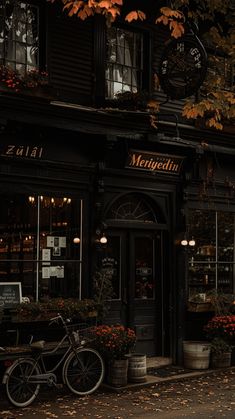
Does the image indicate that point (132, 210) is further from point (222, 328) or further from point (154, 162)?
point (222, 328)

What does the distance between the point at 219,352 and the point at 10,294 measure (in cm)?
468

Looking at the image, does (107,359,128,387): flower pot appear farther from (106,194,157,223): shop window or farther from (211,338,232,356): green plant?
(106,194,157,223): shop window

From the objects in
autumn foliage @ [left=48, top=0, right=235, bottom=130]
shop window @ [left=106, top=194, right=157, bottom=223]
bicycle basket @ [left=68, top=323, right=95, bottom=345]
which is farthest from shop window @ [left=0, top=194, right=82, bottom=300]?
autumn foliage @ [left=48, top=0, right=235, bottom=130]

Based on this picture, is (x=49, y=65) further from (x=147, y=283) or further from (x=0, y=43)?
(x=147, y=283)

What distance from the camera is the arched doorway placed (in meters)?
13.0

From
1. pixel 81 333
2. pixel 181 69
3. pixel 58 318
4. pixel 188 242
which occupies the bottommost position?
pixel 81 333

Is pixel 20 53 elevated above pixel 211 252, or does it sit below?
above

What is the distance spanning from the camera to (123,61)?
1353 cm

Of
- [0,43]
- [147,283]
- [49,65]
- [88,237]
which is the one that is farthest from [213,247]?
[0,43]

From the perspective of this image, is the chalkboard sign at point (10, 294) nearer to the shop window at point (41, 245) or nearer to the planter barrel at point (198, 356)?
the shop window at point (41, 245)

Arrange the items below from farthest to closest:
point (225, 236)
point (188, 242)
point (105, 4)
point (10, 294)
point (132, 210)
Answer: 1. point (225, 236)
2. point (188, 242)
3. point (132, 210)
4. point (10, 294)
5. point (105, 4)

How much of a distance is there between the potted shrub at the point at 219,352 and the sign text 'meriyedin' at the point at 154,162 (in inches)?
149

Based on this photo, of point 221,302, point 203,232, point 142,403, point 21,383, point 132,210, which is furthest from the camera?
point 203,232

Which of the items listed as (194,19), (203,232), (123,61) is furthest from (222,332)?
(194,19)
